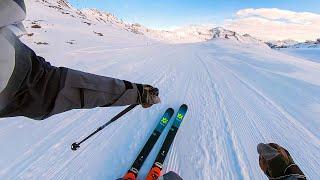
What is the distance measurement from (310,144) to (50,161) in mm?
3512

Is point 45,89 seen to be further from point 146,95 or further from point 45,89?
point 146,95

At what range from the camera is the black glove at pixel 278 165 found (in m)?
3.03

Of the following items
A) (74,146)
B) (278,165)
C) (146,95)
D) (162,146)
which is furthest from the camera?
(162,146)

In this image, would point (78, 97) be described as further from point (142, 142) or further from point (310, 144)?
point (310, 144)

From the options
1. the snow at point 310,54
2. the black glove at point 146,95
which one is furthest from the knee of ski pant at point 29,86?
the snow at point 310,54

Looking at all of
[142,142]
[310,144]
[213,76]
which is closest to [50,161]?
[142,142]

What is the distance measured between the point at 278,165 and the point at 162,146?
1.65 metres

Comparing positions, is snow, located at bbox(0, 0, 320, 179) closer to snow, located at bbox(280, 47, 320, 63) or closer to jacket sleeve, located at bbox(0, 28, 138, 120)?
jacket sleeve, located at bbox(0, 28, 138, 120)

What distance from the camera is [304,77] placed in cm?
957

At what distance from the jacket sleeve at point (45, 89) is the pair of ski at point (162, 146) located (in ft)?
4.48

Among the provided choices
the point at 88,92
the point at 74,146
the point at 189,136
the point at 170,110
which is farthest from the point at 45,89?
the point at 170,110

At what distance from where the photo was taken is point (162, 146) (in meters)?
4.34

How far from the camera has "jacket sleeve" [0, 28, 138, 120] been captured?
81.3 inches

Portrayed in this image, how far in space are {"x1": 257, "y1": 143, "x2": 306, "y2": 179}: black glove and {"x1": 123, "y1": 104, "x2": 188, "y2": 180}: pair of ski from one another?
121 centimetres
